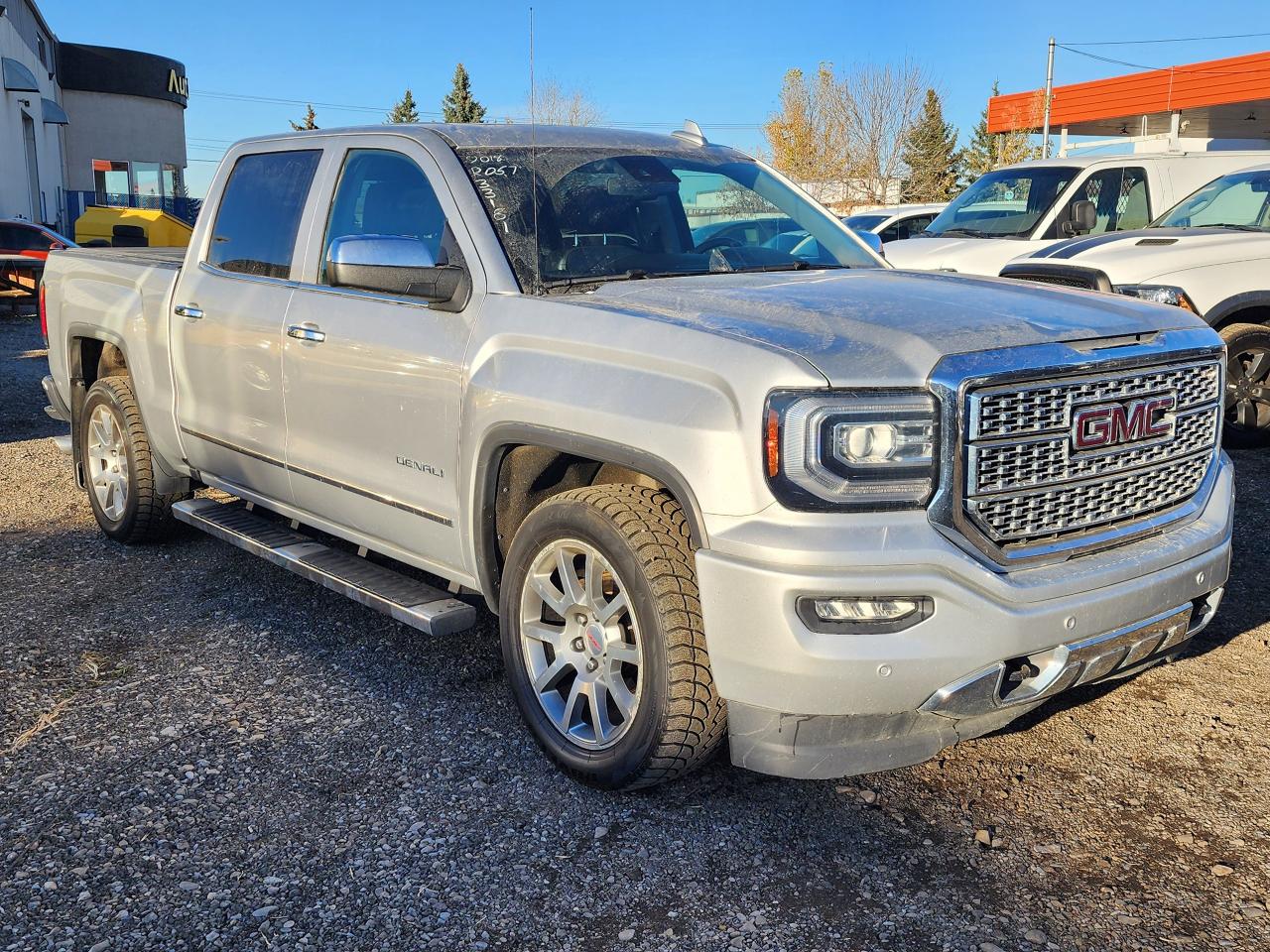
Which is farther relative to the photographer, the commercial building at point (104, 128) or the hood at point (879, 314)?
the commercial building at point (104, 128)

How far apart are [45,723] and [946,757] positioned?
297cm

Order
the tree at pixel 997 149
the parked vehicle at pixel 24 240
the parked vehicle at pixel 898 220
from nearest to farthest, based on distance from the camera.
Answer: the parked vehicle at pixel 898 220
the parked vehicle at pixel 24 240
the tree at pixel 997 149

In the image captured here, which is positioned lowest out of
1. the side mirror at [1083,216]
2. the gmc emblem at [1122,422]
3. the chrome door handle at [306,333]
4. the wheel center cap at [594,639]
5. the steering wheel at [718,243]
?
the wheel center cap at [594,639]

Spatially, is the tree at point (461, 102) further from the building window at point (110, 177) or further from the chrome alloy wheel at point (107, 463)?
the chrome alloy wheel at point (107, 463)

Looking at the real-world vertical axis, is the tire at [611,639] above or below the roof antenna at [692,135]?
below

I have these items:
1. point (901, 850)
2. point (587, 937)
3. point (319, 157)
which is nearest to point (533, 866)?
point (587, 937)

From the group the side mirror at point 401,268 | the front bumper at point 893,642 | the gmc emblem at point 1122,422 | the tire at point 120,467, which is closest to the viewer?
the front bumper at point 893,642

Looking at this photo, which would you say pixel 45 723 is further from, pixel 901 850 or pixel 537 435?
pixel 901 850

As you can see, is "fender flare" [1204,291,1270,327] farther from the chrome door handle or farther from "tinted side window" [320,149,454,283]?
the chrome door handle

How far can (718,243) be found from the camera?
439 cm

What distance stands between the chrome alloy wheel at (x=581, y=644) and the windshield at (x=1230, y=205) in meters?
7.07

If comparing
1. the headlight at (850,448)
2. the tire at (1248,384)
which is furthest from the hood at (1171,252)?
the headlight at (850,448)

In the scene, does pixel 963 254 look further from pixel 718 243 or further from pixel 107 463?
pixel 107 463

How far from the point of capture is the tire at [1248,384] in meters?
7.84
